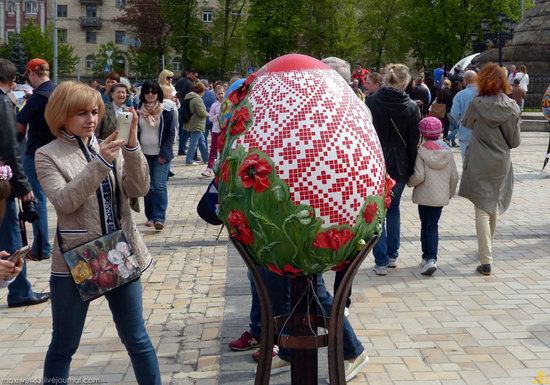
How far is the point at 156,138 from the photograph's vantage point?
9703 mm

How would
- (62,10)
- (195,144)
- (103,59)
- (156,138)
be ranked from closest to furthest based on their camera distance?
Result: (156,138) < (195,144) < (103,59) < (62,10)

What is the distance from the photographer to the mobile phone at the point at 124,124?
3877mm

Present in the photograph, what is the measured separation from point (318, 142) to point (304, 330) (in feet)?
3.28

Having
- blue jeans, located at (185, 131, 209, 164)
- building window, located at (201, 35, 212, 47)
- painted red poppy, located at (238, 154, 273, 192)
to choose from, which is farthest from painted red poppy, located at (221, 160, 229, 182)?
building window, located at (201, 35, 212, 47)

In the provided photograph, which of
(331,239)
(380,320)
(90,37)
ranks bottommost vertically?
(380,320)

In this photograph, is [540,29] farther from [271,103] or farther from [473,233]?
[271,103]


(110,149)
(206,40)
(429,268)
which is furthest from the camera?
(206,40)

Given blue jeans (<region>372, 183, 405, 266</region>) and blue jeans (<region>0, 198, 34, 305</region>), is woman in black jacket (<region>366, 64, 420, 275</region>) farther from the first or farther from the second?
blue jeans (<region>0, 198, 34, 305</region>)

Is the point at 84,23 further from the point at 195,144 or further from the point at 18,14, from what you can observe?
the point at 195,144

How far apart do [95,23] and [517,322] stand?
91947 mm

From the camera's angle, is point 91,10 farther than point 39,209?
Yes

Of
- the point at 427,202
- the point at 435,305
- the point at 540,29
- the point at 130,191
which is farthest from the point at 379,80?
the point at 540,29

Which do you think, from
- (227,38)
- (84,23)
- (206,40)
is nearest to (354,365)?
(227,38)

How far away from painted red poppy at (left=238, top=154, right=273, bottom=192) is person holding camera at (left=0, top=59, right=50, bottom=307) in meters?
2.87
